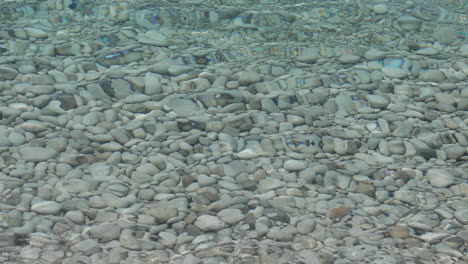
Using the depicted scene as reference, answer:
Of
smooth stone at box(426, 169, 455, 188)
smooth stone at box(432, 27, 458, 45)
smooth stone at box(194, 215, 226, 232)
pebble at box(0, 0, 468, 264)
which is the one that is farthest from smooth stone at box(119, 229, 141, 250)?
smooth stone at box(432, 27, 458, 45)

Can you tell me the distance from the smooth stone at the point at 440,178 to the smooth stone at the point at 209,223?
107cm

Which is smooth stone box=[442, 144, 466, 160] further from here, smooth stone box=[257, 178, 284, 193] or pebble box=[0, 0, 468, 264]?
smooth stone box=[257, 178, 284, 193]

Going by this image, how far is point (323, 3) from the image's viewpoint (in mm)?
4871

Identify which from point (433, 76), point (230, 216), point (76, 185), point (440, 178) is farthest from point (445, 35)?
point (76, 185)

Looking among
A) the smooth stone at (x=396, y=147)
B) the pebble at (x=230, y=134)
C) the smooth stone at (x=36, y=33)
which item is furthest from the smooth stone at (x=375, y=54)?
the smooth stone at (x=36, y=33)

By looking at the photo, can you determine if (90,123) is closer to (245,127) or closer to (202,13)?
(245,127)

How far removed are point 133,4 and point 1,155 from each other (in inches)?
87.1

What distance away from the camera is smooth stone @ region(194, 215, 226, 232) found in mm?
2438

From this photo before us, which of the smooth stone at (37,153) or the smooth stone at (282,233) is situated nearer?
the smooth stone at (282,233)

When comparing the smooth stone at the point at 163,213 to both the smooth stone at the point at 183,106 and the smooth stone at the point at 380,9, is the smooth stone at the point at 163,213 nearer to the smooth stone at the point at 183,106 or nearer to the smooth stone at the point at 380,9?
the smooth stone at the point at 183,106

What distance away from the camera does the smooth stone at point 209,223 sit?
2438 mm

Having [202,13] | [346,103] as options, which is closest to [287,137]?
[346,103]

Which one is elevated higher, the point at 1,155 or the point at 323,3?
the point at 323,3

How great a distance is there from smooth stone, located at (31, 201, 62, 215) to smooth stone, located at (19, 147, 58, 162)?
368 millimetres
